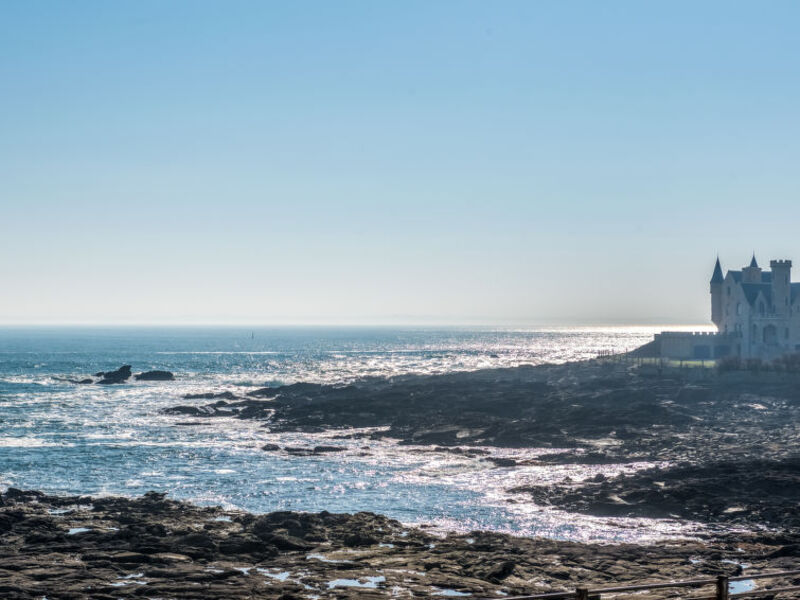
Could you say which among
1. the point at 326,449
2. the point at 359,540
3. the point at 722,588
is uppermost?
the point at 722,588

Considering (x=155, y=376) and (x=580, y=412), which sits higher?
(x=580, y=412)

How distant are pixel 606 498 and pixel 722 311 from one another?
6744cm

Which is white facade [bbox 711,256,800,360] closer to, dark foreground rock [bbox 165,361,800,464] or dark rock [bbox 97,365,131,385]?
dark foreground rock [bbox 165,361,800,464]

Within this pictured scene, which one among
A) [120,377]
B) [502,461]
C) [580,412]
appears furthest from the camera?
[120,377]

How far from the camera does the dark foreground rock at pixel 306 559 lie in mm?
19766

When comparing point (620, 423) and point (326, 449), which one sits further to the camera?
point (620, 423)

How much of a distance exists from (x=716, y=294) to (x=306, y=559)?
82.9 m

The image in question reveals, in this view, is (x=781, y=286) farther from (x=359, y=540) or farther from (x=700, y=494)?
(x=359, y=540)

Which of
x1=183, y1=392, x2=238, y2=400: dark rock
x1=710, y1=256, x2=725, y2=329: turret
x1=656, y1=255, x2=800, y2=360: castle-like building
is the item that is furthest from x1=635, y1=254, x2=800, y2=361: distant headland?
x1=183, y1=392, x2=238, y2=400: dark rock

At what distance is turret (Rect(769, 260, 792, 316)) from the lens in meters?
81.6

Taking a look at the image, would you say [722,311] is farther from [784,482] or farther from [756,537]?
[756,537]

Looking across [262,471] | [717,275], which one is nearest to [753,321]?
[717,275]

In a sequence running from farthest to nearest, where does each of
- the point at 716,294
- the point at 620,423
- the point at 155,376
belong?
the point at 155,376 < the point at 716,294 < the point at 620,423

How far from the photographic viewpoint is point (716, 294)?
3760 inches
